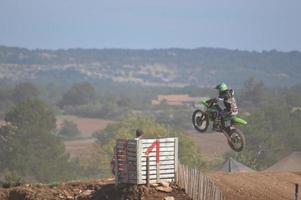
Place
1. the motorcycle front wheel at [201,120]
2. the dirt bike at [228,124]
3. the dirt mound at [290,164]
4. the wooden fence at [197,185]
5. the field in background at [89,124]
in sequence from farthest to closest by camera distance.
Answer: the field in background at [89,124] → the dirt mound at [290,164] → the motorcycle front wheel at [201,120] → the dirt bike at [228,124] → the wooden fence at [197,185]

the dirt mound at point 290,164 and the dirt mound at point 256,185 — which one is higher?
the dirt mound at point 256,185

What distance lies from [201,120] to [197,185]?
3297 millimetres

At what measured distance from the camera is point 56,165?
93562 millimetres

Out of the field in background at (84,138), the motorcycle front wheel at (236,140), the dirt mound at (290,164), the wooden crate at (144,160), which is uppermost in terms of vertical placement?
the motorcycle front wheel at (236,140)

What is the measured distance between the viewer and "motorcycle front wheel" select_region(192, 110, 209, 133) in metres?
29.2

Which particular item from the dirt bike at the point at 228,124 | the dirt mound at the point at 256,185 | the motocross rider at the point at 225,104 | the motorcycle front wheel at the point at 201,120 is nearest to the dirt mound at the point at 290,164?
the dirt mound at the point at 256,185

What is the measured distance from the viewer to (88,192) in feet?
93.4

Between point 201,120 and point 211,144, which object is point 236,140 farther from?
point 211,144

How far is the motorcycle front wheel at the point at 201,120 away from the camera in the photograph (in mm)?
29156

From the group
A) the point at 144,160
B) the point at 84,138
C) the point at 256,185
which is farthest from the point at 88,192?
the point at 84,138

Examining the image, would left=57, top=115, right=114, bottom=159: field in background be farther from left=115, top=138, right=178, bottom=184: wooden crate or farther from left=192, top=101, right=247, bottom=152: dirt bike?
left=115, top=138, right=178, bottom=184: wooden crate

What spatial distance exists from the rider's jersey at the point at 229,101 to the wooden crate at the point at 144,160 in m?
2.05

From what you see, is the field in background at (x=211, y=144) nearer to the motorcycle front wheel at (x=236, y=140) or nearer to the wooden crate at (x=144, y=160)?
the motorcycle front wheel at (x=236, y=140)

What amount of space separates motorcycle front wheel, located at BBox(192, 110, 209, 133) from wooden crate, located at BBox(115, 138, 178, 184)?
1.73 metres
